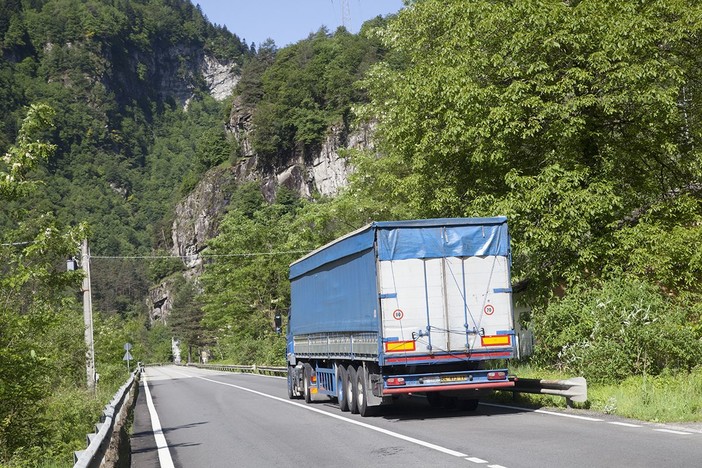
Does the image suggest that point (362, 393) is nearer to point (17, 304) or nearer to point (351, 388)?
point (351, 388)

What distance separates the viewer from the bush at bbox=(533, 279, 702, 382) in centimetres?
1748

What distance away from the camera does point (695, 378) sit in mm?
16062

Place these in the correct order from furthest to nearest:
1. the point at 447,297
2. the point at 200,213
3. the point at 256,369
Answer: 1. the point at 200,213
2. the point at 256,369
3. the point at 447,297

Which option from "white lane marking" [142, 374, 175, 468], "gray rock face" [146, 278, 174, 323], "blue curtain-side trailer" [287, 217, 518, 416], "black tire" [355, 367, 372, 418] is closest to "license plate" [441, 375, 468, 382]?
"blue curtain-side trailer" [287, 217, 518, 416]

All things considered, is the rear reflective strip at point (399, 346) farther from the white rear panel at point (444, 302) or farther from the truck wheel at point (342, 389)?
the truck wheel at point (342, 389)

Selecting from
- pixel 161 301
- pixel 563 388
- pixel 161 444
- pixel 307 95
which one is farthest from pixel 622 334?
pixel 161 301

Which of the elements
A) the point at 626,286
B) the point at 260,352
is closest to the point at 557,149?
the point at 626,286

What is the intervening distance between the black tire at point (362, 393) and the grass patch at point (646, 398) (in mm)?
3382

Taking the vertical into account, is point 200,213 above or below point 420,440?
above

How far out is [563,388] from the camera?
15398 millimetres

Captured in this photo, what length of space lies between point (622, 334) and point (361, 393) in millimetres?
5771

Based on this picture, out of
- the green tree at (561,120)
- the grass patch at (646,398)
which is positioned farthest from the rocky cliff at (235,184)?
the grass patch at (646,398)

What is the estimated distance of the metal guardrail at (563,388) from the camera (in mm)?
15031

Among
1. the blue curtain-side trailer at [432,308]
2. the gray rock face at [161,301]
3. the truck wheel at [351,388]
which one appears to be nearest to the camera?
the blue curtain-side trailer at [432,308]
